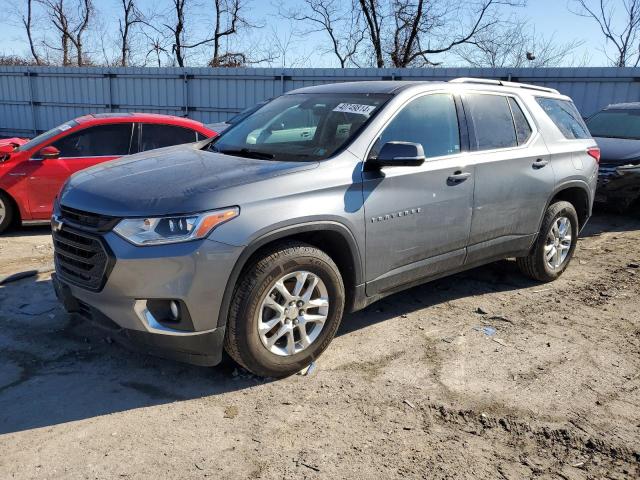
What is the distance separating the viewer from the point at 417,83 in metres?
4.29

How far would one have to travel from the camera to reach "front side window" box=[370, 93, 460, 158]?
3.96 meters

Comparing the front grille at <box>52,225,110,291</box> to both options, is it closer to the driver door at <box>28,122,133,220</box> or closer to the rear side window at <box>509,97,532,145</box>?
the rear side window at <box>509,97,532,145</box>

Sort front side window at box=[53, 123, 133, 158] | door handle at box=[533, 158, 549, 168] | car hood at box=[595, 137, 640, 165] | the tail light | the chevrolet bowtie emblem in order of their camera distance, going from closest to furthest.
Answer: the chevrolet bowtie emblem → door handle at box=[533, 158, 549, 168] → the tail light → front side window at box=[53, 123, 133, 158] → car hood at box=[595, 137, 640, 165]

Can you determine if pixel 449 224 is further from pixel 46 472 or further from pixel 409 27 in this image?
pixel 409 27

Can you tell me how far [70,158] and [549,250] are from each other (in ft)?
18.7

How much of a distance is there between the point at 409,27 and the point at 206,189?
24618 millimetres

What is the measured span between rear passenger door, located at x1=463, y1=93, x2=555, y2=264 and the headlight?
225 cm

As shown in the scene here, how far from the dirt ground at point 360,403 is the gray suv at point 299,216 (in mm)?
363

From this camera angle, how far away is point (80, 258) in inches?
131

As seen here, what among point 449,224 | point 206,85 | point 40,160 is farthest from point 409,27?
point 449,224

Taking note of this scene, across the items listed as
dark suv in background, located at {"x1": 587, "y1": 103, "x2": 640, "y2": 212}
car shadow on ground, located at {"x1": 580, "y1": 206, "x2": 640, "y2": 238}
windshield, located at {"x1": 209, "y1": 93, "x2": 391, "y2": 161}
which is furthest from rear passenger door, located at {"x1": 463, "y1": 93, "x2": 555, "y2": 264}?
dark suv in background, located at {"x1": 587, "y1": 103, "x2": 640, "y2": 212}

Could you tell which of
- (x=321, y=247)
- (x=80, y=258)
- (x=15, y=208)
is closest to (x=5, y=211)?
(x=15, y=208)

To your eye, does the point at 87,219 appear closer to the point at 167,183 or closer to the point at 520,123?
the point at 167,183

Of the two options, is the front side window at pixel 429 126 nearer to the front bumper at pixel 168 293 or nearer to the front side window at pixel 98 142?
the front bumper at pixel 168 293
